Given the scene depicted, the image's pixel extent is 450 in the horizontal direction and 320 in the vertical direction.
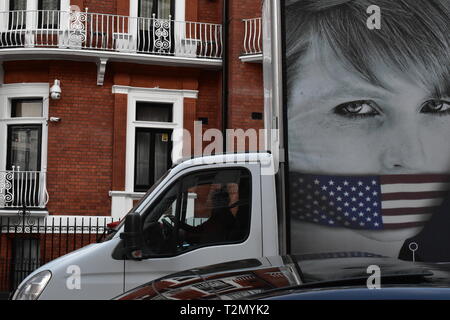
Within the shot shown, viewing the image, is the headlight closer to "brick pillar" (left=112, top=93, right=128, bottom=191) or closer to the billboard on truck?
the billboard on truck

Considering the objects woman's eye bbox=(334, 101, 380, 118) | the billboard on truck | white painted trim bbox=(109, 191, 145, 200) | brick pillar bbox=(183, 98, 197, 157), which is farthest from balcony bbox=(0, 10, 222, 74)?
woman's eye bbox=(334, 101, 380, 118)

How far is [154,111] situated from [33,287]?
11.1m

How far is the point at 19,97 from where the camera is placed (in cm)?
1523

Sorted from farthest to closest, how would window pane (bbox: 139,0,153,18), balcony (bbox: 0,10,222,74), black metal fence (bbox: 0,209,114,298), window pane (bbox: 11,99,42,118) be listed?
window pane (bbox: 139,0,153,18), window pane (bbox: 11,99,42,118), balcony (bbox: 0,10,222,74), black metal fence (bbox: 0,209,114,298)

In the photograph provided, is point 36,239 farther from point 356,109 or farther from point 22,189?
point 356,109

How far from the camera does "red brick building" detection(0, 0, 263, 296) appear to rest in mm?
14867

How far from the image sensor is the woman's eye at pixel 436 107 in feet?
17.1

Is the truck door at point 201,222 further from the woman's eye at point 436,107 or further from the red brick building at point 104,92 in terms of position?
the red brick building at point 104,92

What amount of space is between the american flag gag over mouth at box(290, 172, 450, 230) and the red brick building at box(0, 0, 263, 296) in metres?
10.1

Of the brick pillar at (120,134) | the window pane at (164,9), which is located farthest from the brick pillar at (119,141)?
the window pane at (164,9)

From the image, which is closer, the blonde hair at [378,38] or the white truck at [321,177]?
the white truck at [321,177]

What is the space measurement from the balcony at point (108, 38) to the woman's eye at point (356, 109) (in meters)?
10.5

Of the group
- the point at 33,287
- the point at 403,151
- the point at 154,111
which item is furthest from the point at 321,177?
the point at 154,111

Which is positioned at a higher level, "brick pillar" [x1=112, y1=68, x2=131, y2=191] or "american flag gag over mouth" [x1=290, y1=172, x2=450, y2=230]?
"brick pillar" [x1=112, y1=68, x2=131, y2=191]
